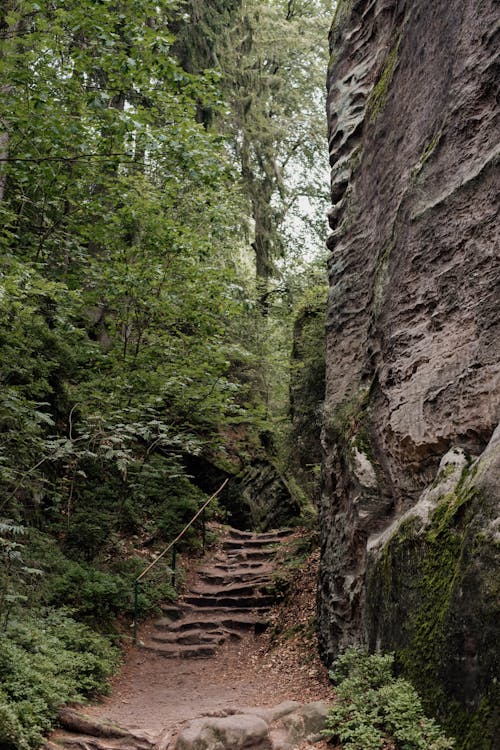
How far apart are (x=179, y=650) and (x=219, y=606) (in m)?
1.66

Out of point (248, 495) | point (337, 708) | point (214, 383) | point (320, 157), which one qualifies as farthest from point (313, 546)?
point (320, 157)

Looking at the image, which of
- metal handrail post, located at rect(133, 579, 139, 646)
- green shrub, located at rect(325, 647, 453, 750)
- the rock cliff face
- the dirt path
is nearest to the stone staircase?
metal handrail post, located at rect(133, 579, 139, 646)

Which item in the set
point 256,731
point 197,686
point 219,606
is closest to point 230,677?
point 197,686

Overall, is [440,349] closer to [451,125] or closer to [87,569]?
[451,125]

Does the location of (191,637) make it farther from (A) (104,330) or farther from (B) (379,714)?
(A) (104,330)

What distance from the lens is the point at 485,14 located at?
572 cm

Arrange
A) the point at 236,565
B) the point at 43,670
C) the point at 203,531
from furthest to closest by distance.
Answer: the point at 203,531, the point at 236,565, the point at 43,670

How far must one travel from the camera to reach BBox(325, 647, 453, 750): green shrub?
14.0 feet

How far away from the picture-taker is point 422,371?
5984 millimetres

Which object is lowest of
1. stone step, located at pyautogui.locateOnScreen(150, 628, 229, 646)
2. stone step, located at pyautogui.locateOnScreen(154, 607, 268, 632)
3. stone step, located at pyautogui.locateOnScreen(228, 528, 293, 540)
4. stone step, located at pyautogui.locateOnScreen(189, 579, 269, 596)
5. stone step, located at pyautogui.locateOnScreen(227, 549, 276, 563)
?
stone step, located at pyautogui.locateOnScreen(150, 628, 229, 646)

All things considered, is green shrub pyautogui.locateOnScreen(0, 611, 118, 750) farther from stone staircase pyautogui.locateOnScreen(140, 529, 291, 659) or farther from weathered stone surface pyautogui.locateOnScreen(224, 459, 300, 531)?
weathered stone surface pyautogui.locateOnScreen(224, 459, 300, 531)

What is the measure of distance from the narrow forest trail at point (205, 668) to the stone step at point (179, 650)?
16 mm

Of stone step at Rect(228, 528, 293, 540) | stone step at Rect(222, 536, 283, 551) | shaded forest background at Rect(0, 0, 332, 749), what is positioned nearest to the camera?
shaded forest background at Rect(0, 0, 332, 749)

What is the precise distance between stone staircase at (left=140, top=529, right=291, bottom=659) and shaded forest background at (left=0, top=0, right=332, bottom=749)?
2.04 feet
